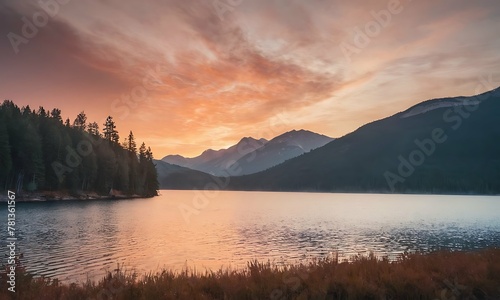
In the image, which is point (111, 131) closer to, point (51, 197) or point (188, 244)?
point (51, 197)

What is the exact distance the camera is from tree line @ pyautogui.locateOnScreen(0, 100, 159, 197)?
94.1m

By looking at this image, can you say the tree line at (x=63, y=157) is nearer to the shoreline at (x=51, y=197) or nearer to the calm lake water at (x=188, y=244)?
the shoreline at (x=51, y=197)

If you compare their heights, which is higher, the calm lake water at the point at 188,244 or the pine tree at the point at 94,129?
the pine tree at the point at 94,129

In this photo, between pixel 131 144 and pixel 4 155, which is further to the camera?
pixel 131 144

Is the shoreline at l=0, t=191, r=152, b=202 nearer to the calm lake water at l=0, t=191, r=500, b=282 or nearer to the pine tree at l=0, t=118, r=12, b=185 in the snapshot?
the pine tree at l=0, t=118, r=12, b=185

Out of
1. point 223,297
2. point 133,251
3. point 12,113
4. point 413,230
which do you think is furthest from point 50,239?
point 12,113

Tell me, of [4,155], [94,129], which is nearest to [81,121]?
[94,129]

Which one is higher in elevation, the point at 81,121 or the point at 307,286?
the point at 81,121

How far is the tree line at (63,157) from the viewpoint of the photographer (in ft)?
309

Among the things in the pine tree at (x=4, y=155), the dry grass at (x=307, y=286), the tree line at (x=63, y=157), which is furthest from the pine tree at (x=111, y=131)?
the dry grass at (x=307, y=286)

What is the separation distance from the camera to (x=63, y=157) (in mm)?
112312

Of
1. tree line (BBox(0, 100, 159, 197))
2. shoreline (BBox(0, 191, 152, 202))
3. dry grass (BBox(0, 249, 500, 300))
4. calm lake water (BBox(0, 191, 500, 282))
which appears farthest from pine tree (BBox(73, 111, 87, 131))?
dry grass (BBox(0, 249, 500, 300))

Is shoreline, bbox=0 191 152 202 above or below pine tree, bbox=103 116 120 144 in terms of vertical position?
below

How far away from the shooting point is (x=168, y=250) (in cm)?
3422
